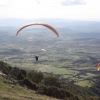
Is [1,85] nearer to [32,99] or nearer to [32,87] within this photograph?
[32,99]

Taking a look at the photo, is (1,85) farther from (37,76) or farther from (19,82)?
(37,76)

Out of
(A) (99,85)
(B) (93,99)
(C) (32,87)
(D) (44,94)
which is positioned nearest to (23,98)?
(D) (44,94)

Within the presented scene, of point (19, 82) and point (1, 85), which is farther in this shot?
point (19, 82)

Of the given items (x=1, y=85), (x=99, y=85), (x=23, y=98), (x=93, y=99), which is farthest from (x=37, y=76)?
(x=99, y=85)

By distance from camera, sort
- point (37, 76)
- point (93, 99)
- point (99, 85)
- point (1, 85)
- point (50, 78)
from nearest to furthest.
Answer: point (1, 85) < point (93, 99) < point (50, 78) < point (37, 76) < point (99, 85)

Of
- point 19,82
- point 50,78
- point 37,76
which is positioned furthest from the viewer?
point 37,76

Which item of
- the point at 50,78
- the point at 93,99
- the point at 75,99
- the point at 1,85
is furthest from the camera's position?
the point at 50,78

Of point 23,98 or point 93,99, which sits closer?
point 23,98

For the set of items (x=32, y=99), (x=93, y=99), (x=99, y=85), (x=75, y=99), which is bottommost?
(x=99, y=85)

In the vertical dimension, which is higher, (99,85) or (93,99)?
(93,99)
